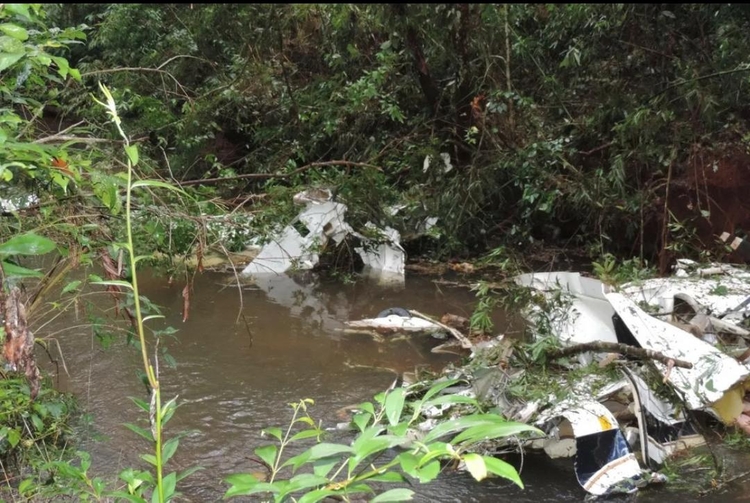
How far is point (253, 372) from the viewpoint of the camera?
3717mm

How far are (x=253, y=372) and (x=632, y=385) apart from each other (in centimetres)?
204

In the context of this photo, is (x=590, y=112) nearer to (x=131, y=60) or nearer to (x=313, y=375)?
→ (x=313, y=375)

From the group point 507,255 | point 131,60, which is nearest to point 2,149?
point 507,255

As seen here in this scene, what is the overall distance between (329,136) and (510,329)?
3402 mm

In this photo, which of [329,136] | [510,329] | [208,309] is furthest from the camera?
[329,136]

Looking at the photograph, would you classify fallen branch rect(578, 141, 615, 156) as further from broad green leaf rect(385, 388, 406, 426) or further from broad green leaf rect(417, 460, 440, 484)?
broad green leaf rect(417, 460, 440, 484)

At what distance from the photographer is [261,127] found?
745cm

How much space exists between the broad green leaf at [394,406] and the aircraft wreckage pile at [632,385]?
166 cm

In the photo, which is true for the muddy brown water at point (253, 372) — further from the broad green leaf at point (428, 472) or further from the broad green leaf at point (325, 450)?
the broad green leaf at point (428, 472)

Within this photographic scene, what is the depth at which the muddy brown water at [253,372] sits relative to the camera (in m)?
2.67

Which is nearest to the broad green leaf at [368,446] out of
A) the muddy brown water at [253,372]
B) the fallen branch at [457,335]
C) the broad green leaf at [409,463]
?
the broad green leaf at [409,463]

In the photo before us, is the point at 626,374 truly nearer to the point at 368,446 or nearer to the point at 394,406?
the point at 394,406

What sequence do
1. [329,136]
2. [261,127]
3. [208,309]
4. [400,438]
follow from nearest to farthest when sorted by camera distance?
1. [400,438]
2. [208,309]
3. [329,136]
4. [261,127]

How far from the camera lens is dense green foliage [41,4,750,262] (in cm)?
489
